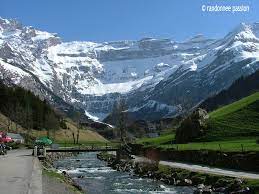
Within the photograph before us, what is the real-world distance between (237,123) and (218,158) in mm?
46316

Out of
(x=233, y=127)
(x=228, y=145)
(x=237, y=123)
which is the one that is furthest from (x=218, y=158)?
(x=237, y=123)

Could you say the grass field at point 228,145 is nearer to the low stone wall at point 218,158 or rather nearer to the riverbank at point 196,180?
the low stone wall at point 218,158

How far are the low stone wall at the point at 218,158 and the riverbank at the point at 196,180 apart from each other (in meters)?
6.35

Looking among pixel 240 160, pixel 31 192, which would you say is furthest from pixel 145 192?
pixel 31 192

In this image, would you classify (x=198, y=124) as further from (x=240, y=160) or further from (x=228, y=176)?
(x=228, y=176)

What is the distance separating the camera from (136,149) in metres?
138

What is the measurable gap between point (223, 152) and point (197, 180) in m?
14.4

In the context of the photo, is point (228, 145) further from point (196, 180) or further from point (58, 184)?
point (58, 184)

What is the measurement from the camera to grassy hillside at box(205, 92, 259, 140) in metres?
111

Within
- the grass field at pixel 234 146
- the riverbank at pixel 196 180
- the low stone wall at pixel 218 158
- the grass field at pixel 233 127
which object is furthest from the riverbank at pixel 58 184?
the grass field at pixel 233 127

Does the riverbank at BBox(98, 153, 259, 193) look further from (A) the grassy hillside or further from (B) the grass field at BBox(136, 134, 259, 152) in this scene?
(A) the grassy hillside

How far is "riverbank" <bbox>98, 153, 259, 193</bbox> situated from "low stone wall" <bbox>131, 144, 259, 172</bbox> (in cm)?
635

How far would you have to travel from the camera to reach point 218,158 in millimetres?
74500

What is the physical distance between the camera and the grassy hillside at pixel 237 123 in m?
111
